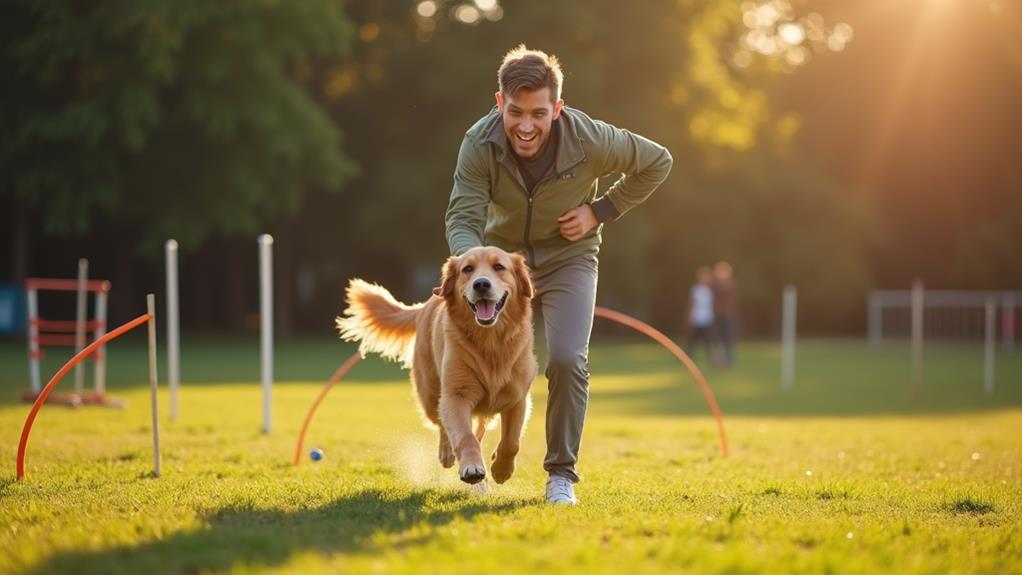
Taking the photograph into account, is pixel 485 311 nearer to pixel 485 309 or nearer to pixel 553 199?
pixel 485 309

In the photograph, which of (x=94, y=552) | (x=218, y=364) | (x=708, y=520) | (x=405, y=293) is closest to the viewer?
(x=94, y=552)

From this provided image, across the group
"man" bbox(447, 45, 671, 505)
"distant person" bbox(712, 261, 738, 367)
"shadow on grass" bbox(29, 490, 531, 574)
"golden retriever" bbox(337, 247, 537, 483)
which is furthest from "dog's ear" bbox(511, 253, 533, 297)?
"distant person" bbox(712, 261, 738, 367)

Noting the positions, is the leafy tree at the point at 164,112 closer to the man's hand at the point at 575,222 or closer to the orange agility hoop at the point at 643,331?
the orange agility hoop at the point at 643,331

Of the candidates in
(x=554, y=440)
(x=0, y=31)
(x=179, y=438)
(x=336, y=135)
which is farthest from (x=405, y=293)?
(x=554, y=440)

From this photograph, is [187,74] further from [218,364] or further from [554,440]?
[554,440]

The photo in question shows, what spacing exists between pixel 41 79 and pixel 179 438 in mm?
18754

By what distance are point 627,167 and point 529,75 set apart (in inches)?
37.6

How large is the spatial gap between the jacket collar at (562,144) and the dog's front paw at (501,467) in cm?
155

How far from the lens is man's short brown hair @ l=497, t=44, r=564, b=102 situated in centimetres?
559

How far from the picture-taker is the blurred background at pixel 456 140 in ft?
86.1

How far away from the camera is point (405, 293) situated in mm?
36031

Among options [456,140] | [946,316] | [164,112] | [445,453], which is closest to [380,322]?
[445,453]

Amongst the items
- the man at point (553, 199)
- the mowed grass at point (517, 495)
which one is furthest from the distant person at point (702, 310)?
the man at point (553, 199)

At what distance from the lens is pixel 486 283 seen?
218 inches
